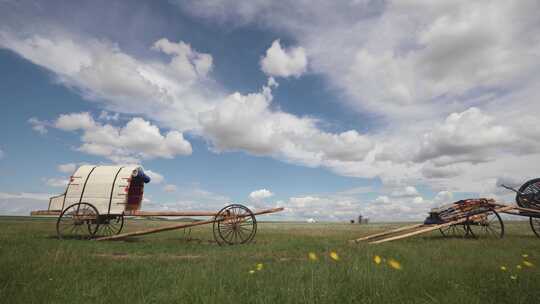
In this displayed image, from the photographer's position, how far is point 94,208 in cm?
1383

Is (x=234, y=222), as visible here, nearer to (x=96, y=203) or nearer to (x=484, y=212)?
(x=96, y=203)

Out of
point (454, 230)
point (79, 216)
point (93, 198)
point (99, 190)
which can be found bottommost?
point (454, 230)

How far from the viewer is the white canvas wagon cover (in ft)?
46.2

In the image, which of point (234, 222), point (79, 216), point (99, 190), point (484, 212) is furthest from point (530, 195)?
point (79, 216)

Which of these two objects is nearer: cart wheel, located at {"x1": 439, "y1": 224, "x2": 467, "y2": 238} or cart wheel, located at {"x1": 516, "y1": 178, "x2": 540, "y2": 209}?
cart wheel, located at {"x1": 516, "y1": 178, "x2": 540, "y2": 209}

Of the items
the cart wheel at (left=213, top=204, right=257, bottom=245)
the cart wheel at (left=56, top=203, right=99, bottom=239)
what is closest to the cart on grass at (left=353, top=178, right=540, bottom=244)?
the cart wheel at (left=213, top=204, right=257, bottom=245)

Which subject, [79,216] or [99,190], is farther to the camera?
[99,190]

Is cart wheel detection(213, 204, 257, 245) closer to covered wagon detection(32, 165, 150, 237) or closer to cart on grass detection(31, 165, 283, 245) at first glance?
cart on grass detection(31, 165, 283, 245)

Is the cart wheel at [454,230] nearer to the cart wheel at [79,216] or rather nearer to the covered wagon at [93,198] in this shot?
the covered wagon at [93,198]

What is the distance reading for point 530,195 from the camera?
1480 centimetres

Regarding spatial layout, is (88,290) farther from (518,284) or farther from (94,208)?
(94,208)

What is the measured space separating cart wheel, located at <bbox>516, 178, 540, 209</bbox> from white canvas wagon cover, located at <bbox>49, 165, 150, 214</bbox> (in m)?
19.6

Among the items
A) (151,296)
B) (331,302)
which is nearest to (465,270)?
(331,302)

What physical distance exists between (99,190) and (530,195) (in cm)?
2130
